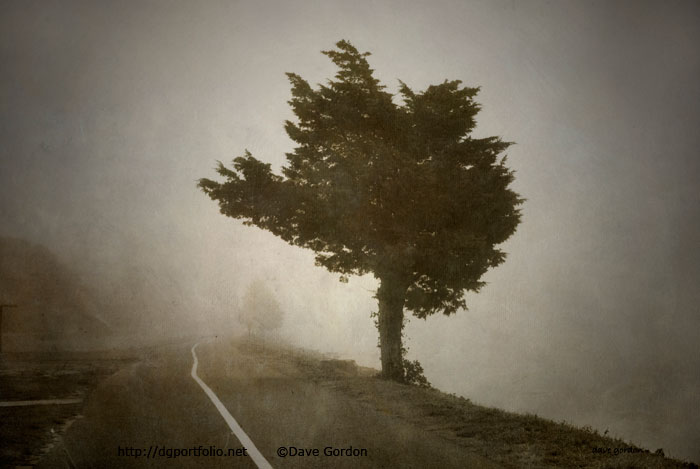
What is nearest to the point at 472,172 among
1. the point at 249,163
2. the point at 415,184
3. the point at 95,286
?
the point at 415,184

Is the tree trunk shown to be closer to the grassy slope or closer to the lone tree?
the lone tree

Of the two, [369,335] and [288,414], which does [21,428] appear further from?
[369,335]

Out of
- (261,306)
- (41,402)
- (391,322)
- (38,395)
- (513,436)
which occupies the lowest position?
(261,306)

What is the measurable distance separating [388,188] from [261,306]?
68814 mm

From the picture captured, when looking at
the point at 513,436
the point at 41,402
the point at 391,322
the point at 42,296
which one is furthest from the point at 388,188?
the point at 42,296

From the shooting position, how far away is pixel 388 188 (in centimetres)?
1481

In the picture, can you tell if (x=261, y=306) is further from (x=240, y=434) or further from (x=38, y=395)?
(x=240, y=434)

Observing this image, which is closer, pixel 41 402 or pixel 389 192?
pixel 41 402

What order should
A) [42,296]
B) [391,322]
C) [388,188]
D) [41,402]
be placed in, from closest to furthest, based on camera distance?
[41,402], [388,188], [391,322], [42,296]

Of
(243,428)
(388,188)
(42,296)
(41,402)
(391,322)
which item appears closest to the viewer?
(243,428)

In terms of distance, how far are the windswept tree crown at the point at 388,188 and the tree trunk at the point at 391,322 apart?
399mm

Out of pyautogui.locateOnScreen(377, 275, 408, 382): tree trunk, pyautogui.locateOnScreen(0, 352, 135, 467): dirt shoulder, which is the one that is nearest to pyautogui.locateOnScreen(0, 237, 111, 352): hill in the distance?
pyautogui.locateOnScreen(0, 352, 135, 467): dirt shoulder

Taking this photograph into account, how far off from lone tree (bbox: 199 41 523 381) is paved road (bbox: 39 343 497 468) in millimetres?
5416

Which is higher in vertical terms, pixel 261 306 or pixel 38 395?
pixel 38 395
